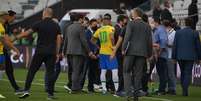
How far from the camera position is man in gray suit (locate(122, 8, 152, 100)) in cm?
1800

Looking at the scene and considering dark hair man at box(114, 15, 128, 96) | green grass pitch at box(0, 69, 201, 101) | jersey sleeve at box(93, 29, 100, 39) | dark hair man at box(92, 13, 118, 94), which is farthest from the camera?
jersey sleeve at box(93, 29, 100, 39)

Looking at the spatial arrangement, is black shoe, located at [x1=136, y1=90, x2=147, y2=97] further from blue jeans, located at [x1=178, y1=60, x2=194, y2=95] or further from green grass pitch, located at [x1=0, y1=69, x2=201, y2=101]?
blue jeans, located at [x1=178, y1=60, x2=194, y2=95]

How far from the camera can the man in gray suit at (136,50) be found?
59.1ft

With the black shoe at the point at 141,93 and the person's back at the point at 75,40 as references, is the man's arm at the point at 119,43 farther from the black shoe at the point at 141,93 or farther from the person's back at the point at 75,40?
the person's back at the point at 75,40

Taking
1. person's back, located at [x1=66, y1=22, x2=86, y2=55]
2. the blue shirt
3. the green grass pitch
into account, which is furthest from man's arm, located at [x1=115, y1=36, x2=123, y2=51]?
the blue shirt

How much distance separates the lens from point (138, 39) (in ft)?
59.3

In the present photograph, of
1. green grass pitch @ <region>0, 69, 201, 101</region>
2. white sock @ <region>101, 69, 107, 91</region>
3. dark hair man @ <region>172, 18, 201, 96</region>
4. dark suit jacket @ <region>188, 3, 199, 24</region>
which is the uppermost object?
dark suit jacket @ <region>188, 3, 199, 24</region>

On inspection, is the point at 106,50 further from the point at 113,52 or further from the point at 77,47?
the point at 113,52

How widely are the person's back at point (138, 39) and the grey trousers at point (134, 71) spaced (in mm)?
160

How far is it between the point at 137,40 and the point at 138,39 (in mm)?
33

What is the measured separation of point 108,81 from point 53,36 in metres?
2.92

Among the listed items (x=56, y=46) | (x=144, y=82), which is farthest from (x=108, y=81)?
(x=56, y=46)

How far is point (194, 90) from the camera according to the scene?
76.0 feet

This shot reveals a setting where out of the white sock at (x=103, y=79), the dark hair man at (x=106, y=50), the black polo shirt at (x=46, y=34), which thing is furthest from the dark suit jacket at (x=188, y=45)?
the black polo shirt at (x=46, y=34)
